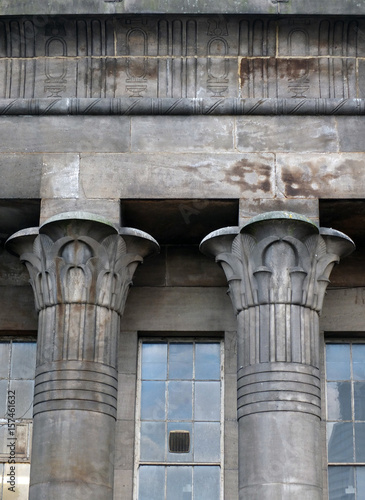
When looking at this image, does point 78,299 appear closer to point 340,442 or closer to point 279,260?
point 279,260

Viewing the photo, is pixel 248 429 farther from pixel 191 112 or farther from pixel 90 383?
pixel 191 112

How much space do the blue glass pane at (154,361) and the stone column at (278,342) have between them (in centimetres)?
255

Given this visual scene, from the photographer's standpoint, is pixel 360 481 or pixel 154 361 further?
pixel 154 361

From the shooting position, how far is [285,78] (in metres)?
22.8

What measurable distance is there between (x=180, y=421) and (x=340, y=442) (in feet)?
9.46

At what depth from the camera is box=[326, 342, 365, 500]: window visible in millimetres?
22734

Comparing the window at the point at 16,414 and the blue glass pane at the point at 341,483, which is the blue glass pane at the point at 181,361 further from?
the blue glass pane at the point at 341,483

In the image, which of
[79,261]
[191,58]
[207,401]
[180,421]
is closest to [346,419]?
[207,401]

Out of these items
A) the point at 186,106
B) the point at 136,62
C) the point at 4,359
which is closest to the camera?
the point at 186,106

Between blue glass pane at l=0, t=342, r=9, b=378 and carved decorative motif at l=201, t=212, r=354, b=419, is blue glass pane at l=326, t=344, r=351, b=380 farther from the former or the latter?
blue glass pane at l=0, t=342, r=9, b=378

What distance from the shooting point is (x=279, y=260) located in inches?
845

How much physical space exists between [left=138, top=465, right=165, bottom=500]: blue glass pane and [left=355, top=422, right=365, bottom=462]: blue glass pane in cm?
347

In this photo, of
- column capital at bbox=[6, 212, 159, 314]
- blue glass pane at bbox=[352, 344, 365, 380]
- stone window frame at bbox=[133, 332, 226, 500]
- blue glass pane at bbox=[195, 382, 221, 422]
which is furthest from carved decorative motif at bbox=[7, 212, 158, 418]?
blue glass pane at bbox=[352, 344, 365, 380]

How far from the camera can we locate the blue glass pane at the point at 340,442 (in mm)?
22922
